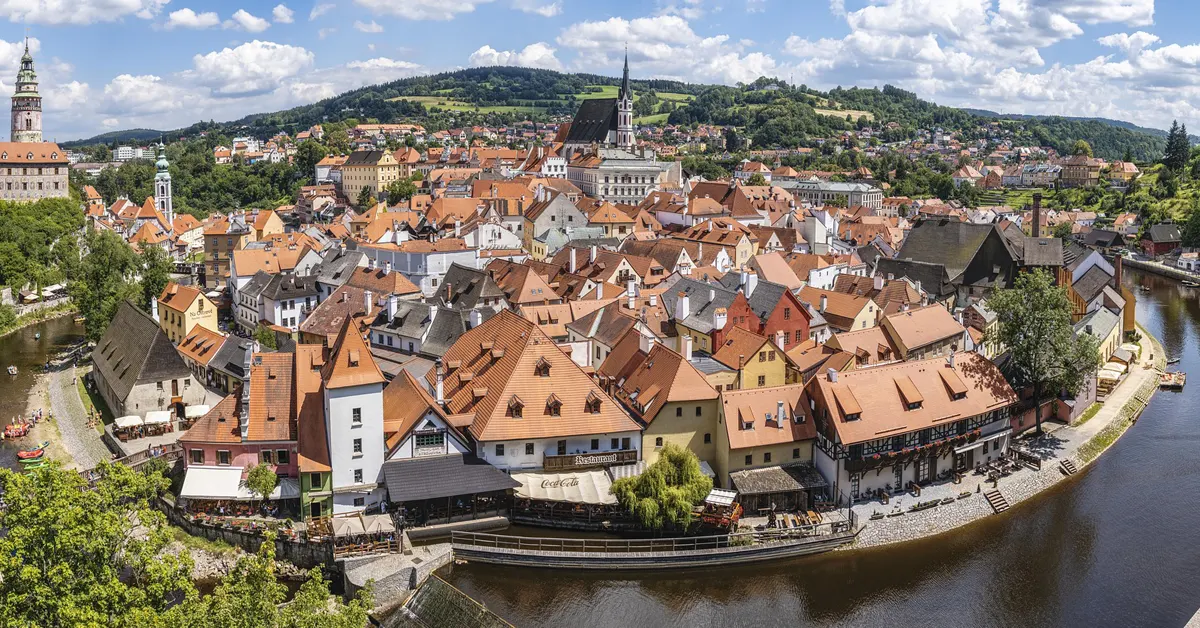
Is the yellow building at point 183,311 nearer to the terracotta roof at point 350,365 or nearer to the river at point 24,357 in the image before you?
the river at point 24,357

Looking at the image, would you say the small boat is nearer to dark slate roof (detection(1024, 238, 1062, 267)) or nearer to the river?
the river

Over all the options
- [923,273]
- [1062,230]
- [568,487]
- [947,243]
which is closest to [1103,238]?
[1062,230]

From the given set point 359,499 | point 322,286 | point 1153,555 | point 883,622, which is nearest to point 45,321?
point 322,286

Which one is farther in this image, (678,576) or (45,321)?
(45,321)

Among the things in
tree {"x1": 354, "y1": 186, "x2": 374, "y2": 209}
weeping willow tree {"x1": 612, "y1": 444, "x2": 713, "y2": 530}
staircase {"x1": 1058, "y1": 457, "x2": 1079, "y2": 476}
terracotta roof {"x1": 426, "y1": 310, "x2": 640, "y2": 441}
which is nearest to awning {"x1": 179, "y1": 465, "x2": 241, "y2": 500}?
terracotta roof {"x1": 426, "y1": 310, "x2": 640, "y2": 441}

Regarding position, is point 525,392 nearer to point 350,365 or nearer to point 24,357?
point 350,365

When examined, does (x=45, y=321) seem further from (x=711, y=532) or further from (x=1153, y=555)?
(x=1153, y=555)

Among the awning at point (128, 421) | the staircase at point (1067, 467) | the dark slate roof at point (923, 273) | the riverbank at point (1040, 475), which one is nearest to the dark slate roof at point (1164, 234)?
the dark slate roof at point (923, 273)
